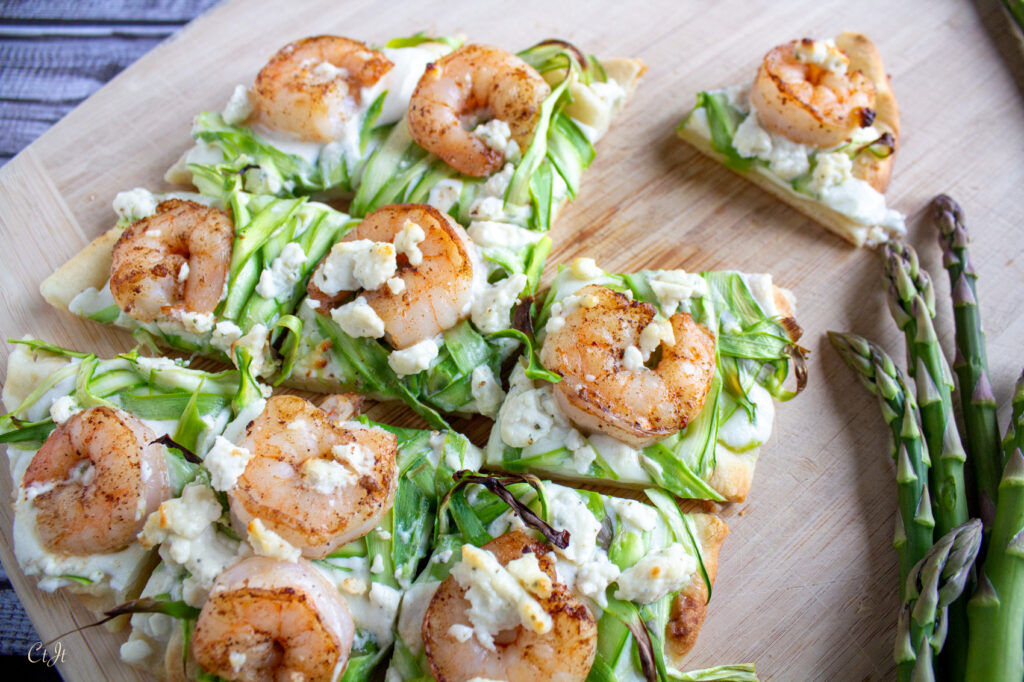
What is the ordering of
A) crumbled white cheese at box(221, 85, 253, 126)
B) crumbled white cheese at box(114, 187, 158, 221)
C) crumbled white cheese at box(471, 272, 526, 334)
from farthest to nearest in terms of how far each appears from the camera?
crumbled white cheese at box(221, 85, 253, 126)
crumbled white cheese at box(114, 187, 158, 221)
crumbled white cheese at box(471, 272, 526, 334)

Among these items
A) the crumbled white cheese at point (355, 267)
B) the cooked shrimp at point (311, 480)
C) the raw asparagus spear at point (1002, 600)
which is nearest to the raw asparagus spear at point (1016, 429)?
the raw asparagus spear at point (1002, 600)

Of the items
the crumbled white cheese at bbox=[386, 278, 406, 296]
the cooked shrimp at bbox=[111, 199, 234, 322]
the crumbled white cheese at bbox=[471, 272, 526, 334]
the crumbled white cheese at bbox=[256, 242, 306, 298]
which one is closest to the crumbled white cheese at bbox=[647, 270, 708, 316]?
the crumbled white cheese at bbox=[471, 272, 526, 334]

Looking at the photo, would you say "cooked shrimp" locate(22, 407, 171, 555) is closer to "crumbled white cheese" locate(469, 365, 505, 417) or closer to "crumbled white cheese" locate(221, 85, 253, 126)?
"crumbled white cheese" locate(469, 365, 505, 417)

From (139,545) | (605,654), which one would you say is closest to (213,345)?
(139,545)

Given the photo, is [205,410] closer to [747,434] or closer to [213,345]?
[213,345]

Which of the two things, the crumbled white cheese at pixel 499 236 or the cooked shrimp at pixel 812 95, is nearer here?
the crumbled white cheese at pixel 499 236

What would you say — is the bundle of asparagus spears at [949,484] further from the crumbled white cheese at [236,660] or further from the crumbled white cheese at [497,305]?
the crumbled white cheese at [236,660]
